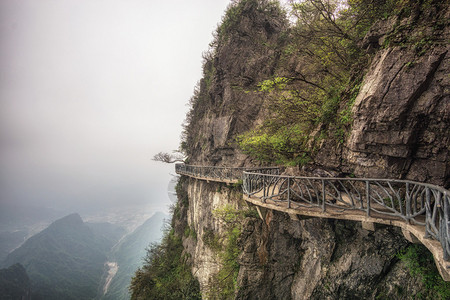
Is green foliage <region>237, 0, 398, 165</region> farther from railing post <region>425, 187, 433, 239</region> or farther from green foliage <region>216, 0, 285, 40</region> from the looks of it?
green foliage <region>216, 0, 285, 40</region>

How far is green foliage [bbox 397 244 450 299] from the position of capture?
164 inches

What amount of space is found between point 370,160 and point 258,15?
58.7ft

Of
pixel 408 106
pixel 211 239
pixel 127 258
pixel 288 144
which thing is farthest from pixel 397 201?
pixel 127 258

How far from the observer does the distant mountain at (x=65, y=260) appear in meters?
82.9

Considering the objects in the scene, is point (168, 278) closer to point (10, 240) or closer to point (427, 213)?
point (427, 213)

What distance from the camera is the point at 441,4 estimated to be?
173 inches

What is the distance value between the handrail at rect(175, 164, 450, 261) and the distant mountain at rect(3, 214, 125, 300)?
11073cm

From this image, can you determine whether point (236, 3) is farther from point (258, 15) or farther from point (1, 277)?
point (1, 277)

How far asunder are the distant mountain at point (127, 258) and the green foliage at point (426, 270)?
4493 centimetres

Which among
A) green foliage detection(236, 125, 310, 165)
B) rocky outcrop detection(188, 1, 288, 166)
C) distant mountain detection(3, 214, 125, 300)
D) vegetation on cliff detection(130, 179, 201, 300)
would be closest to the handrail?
green foliage detection(236, 125, 310, 165)

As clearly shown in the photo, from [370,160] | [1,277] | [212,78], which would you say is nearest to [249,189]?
[370,160]

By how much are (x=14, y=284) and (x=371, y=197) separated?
132 meters

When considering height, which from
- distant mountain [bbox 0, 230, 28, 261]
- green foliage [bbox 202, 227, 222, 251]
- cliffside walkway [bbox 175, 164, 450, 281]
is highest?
cliffside walkway [bbox 175, 164, 450, 281]

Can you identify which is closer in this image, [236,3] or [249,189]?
[249,189]
